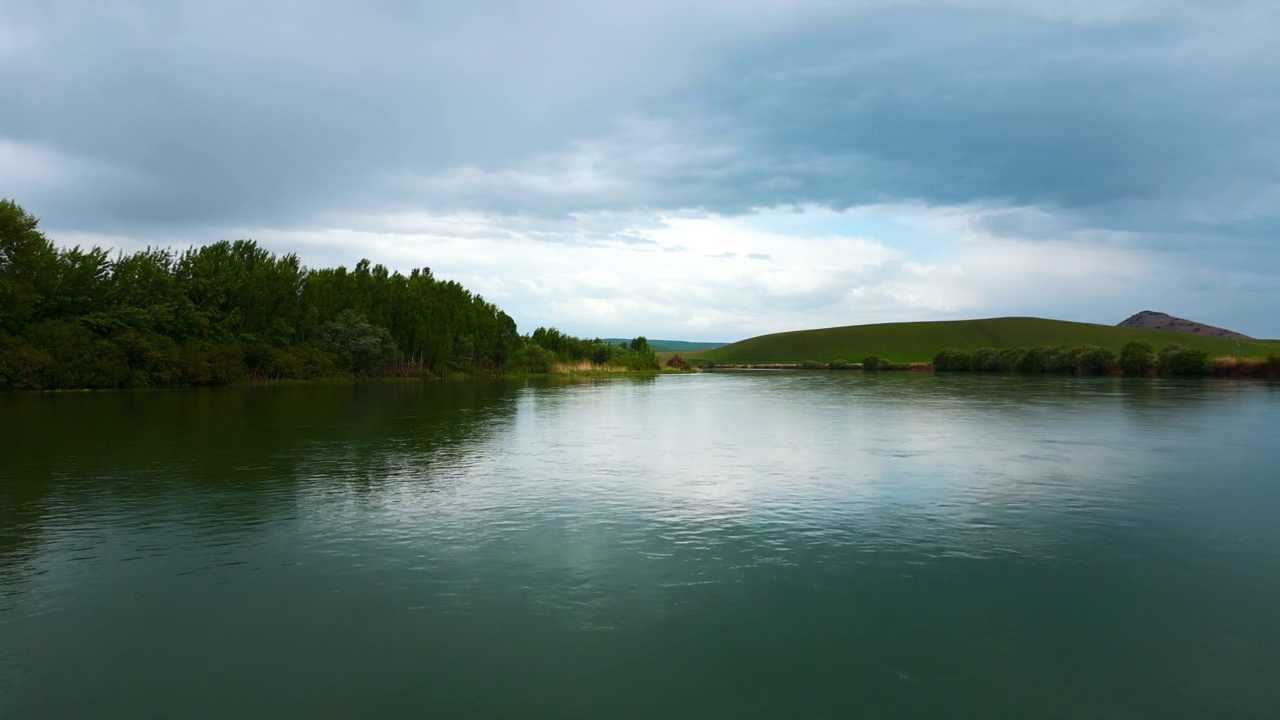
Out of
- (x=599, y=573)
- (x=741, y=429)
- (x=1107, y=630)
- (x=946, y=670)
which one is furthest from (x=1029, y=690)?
(x=741, y=429)

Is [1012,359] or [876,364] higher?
[1012,359]

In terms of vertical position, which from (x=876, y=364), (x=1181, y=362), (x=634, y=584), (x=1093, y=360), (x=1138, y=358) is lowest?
(x=634, y=584)

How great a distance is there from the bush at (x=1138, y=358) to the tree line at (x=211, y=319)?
91.9 meters

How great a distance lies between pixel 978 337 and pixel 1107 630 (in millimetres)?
205721

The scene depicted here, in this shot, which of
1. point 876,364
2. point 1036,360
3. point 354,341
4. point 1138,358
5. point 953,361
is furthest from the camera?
point 876,364

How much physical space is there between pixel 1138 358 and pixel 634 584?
120943 millimetres

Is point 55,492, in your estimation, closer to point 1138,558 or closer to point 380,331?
point 1138,558

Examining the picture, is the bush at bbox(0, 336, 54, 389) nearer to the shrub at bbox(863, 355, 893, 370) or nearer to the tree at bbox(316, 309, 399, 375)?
the tree at bbox(316, 309, 399, 375)

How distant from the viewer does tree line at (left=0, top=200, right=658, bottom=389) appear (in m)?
53.3

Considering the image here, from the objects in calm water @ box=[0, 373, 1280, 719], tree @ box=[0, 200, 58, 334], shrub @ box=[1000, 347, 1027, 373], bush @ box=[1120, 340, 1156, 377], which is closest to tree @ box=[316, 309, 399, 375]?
tree @ box=[0, 200, 58, 334]

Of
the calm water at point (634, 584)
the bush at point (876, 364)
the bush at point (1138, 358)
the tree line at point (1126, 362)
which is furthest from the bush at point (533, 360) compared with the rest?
the calm water at point (634, 584)

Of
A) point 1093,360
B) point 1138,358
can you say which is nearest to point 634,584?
point 1138,358

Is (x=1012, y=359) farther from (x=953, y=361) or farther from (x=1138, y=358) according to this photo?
(x=1138, y=358)

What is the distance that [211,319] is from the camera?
69.0 meters
